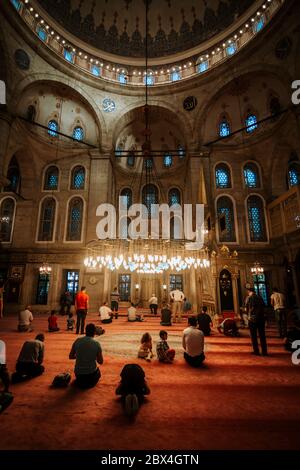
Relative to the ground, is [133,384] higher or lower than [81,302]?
lower

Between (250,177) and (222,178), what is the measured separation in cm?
202

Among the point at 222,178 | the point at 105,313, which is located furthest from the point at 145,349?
the point at 222,178

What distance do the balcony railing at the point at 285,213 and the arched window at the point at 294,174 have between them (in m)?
2.24

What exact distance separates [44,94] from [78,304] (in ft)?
49.9

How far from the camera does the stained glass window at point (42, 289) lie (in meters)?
15.2

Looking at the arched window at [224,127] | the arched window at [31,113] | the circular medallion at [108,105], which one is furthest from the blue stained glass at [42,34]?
the arched window at [224,127]

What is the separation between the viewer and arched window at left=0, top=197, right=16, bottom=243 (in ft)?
52.7

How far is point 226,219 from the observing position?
16.1m

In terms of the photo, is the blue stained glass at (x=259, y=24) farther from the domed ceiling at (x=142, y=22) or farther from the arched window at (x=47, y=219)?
the arched window at (x=47, y=219)

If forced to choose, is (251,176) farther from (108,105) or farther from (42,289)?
(42,289)

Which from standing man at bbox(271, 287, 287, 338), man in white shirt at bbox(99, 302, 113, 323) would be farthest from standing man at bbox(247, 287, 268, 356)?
man in white shirt at bbox(99, 302, 113, 323)

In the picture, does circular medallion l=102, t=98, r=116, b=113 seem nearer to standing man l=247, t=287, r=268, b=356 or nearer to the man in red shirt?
the man in red shirt

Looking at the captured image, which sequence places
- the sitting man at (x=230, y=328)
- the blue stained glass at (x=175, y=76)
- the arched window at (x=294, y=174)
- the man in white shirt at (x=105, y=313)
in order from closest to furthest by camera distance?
the sitting man at (x=230, y=328) < the man in white shirt at (x=105, y=313) < the arched window at (x=294, y=174) < the blue stained glass at (x=175, y=76)

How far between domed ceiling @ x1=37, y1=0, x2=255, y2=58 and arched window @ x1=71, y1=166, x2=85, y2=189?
10019 mm
